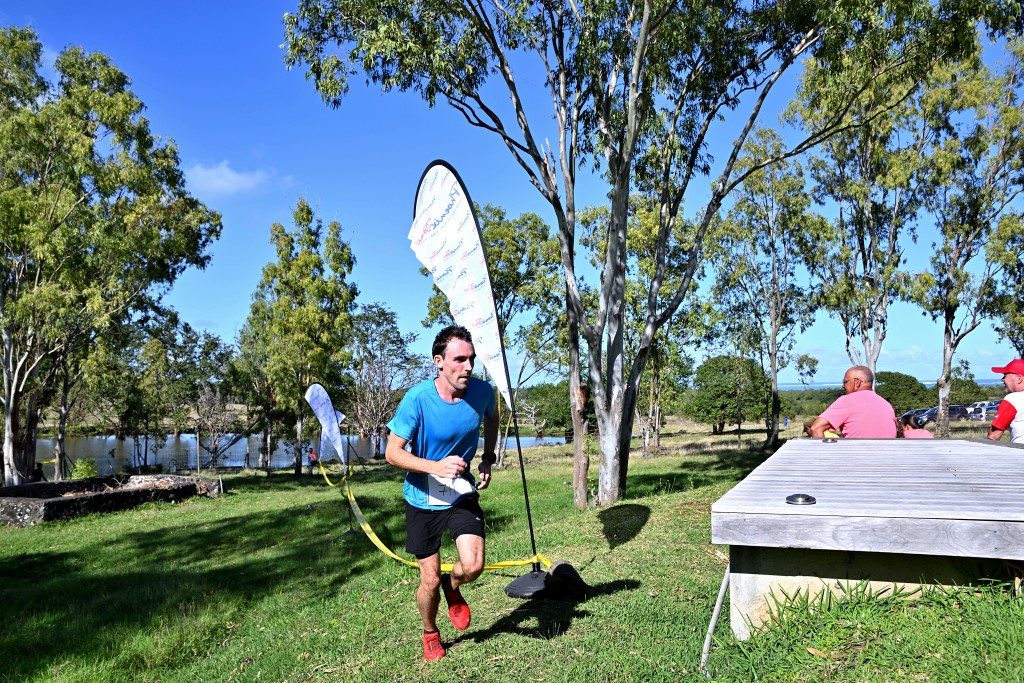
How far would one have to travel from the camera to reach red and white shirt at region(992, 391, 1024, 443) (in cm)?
625

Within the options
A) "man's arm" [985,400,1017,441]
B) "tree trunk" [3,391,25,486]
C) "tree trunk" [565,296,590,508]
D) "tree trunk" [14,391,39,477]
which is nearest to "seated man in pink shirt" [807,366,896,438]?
"man's arm" [985,400,1017,441]

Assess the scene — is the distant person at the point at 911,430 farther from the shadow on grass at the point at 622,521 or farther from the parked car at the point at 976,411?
the parked car at the point at 976,411

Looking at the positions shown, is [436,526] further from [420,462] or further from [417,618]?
[417,618]

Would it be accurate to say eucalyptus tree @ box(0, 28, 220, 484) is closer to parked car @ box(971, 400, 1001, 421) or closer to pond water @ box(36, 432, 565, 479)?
pond water @ box(36, 432, 565, 479)

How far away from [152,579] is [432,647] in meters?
5.60

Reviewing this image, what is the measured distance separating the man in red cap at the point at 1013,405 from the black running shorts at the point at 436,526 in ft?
17.2

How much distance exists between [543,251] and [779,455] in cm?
1831

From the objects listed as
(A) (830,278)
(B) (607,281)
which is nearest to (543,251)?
(A) (830,278)

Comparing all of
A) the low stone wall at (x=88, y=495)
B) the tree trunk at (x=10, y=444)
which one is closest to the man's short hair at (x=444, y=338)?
the low stone wall at (x=88, y=495)

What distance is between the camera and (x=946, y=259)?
878 inches

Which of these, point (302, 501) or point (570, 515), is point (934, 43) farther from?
point (302, 501)

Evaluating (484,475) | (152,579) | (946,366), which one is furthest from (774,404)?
(484,475)

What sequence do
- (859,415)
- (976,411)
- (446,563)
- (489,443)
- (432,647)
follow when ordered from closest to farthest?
1. (432,647)
2. (489,443)
3. (859,415)
4. (446,563)
5. (976,411)

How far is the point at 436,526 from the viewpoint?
152 inches
